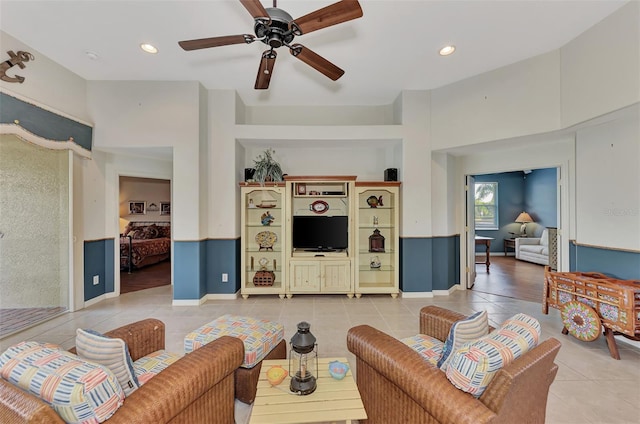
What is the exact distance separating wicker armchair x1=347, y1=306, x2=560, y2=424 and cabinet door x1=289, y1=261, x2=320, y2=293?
8.08ft

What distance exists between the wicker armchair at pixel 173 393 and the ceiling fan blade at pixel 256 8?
6.93 feet

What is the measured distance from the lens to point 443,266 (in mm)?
4340

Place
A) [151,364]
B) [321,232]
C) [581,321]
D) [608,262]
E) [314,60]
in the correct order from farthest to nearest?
[321,232] < [608,262] < [581,321] < [314,60] < [151,364]

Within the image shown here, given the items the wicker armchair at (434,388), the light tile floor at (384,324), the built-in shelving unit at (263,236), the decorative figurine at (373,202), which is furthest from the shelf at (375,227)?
the wicker armchair at (434,388)

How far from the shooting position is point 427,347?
1.85 meters

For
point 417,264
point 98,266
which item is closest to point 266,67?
point 417,264

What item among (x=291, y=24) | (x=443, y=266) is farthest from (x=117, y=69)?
(x=443, y=266)

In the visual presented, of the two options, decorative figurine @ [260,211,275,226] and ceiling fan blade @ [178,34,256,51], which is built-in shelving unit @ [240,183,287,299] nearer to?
decorative figurine @ [260,211,275,226]

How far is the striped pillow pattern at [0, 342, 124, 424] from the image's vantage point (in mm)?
963

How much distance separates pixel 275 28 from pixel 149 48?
2.10 meters

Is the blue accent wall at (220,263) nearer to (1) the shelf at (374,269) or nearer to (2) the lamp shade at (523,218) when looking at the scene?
(1) the shelf at (374,269)

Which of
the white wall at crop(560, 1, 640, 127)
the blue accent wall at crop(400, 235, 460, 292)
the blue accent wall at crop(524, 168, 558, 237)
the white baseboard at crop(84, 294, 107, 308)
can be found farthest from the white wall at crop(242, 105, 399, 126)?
the blue accent wall at crop(524, 168, 558, 237)

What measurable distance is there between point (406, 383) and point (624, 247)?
3227mm

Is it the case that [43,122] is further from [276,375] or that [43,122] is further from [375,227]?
[375,227]
